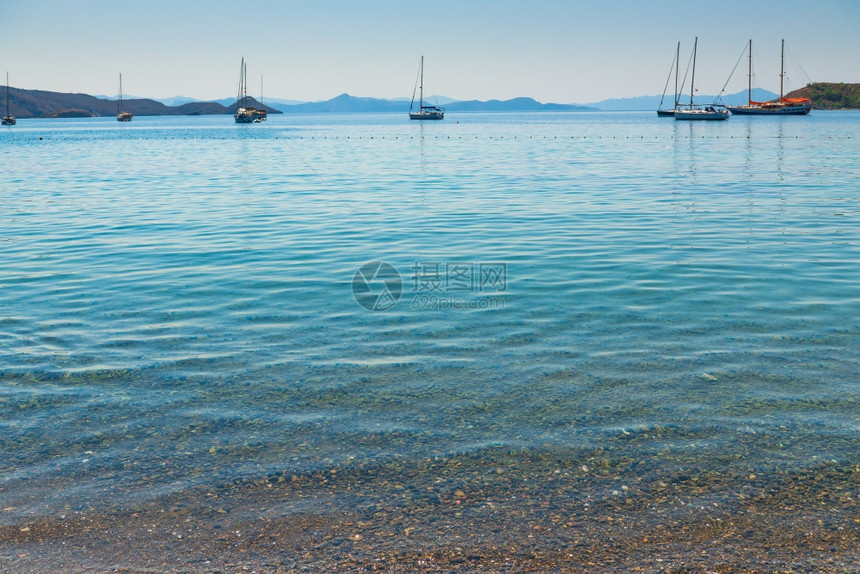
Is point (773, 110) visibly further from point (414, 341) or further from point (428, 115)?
point (414, 341)

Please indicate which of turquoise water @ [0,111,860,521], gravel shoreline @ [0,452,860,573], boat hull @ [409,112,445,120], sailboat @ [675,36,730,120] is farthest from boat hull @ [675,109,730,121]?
gravel shoreline @ [0,452,860,573]

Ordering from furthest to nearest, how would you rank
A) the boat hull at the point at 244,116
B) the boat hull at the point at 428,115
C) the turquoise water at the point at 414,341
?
the boat hull at the point at 428,115
the boat hull at the point at 244,116
the turquoise water at the point at 414,341

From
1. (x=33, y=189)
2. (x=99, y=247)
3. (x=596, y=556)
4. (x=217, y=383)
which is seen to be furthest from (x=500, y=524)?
(x=33, y=189)

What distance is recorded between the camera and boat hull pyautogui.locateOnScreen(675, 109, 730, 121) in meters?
138

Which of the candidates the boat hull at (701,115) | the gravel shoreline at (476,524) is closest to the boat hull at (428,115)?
the boat hull at (701,115)

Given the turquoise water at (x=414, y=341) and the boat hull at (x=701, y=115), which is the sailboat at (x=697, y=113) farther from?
the turquoise water at (x=414, y=341)

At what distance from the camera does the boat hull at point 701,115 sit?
138 metres

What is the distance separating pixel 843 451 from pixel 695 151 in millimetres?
57511

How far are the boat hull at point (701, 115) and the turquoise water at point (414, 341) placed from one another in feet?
395

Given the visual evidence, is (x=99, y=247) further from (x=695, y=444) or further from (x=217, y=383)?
(x=695, y=444)

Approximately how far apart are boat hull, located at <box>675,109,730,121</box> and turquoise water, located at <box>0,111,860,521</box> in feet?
395

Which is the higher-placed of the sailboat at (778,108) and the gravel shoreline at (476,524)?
the sailboat at (778,108)

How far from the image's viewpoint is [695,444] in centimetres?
823

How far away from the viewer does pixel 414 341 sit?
1230 cm
